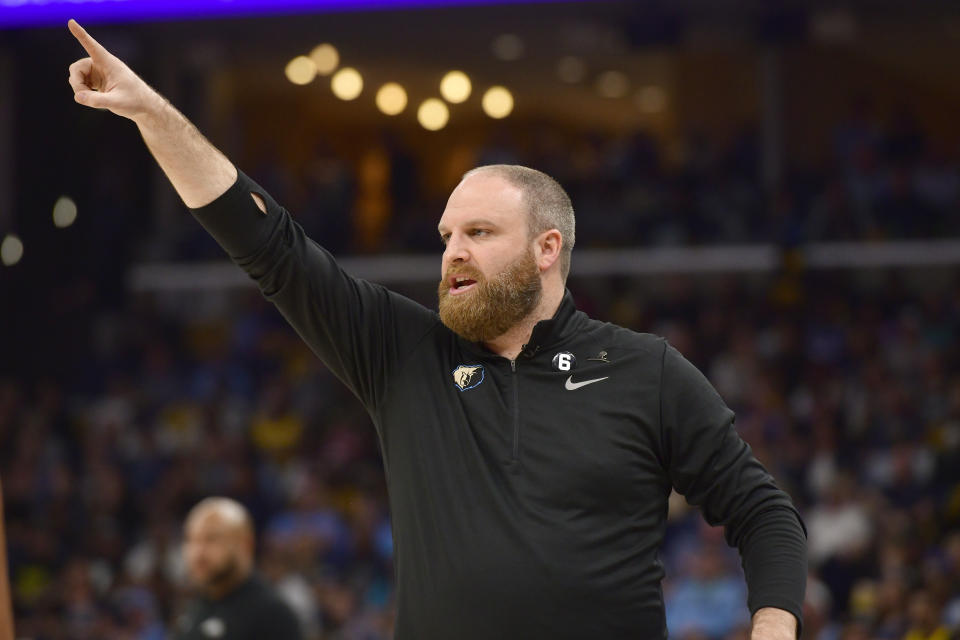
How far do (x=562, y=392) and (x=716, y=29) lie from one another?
38.4 ft

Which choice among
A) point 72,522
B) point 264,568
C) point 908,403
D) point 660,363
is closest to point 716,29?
point 908,403

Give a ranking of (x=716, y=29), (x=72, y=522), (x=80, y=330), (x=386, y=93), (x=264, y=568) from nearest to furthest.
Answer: (x=264, y=568) → (x=72, y=522) → (x=716, y=29) → (x=80, y=330) → (x=386, y=93)

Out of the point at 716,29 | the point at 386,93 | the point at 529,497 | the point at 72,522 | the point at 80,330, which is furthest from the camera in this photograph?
the point at 386,93

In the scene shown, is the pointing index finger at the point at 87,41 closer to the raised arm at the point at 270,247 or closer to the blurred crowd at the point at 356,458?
the raised arm at the point at 270,247

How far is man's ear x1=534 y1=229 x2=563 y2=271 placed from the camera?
10.9ft

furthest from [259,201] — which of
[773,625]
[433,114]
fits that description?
[433,114]

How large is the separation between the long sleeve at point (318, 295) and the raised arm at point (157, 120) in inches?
1.6

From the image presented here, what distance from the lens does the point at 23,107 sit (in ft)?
52.4

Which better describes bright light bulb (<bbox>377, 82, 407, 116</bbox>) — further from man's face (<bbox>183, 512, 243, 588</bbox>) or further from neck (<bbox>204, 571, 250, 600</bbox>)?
neck (<bbox>204, 571, 250, 600</bbox>)

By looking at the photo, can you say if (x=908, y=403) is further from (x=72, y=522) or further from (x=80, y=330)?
(x=80, y=330)

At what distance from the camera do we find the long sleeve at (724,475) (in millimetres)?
3092

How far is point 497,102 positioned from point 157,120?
15005 millimetres

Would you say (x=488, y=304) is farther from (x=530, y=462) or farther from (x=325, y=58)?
(x=325, y=58)

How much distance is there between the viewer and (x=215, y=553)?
607cm
